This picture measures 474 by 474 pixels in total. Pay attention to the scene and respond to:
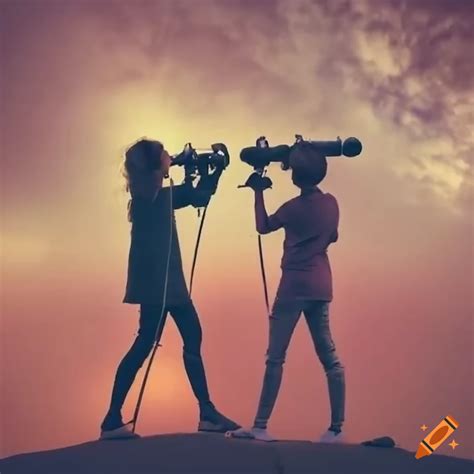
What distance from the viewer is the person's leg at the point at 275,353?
3.61m

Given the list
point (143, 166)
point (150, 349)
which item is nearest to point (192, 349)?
point (150, 349)

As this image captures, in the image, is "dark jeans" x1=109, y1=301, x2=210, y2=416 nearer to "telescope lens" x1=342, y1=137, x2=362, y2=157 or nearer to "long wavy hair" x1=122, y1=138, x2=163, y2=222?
"long wavy hair" x1=122, y1=138, x2=163, y2=222

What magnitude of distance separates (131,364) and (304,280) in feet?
2.90

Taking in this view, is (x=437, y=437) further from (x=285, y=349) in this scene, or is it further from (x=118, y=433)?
(x=118, y=433)

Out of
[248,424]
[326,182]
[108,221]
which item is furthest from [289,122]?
[248,424]

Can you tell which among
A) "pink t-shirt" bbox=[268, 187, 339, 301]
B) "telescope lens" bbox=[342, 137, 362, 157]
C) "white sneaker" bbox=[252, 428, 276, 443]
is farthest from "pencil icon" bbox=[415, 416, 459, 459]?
"telescope lens" bbox=[342, 137, 362, 157]

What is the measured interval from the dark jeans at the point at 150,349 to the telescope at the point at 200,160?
652 millimetres

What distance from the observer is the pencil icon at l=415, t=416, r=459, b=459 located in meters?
3.53

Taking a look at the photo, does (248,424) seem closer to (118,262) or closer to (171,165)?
(118,262)

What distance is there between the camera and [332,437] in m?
3.61

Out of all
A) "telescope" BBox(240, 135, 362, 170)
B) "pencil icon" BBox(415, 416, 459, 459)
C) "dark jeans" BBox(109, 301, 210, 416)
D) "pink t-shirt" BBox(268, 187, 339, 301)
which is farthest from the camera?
"telescope" BBox(240, 135, 362, 170)

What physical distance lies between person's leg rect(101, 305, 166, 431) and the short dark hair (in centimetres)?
88

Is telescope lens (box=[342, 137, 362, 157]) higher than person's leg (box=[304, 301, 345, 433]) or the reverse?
higher

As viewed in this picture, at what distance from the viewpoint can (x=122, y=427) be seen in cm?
374
